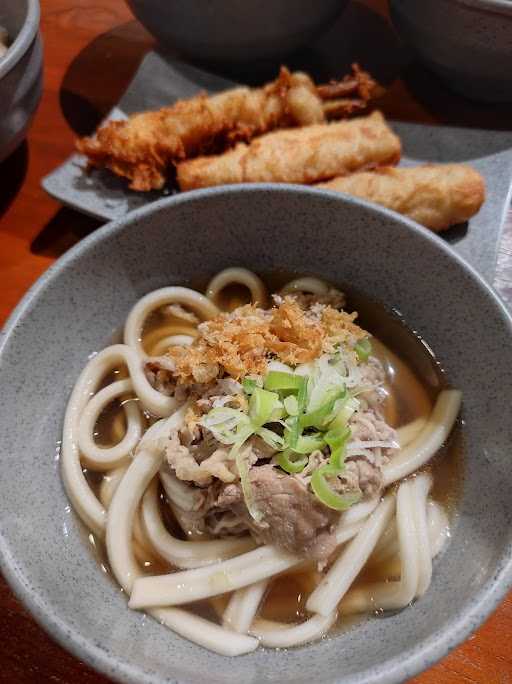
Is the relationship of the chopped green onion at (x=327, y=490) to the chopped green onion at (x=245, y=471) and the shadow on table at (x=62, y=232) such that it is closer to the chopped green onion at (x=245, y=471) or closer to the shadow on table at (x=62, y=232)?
the chopped green onion at (x=245, y=471)

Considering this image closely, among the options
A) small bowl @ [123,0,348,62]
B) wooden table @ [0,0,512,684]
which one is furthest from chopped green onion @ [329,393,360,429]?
small bowl @ [123,0,348,62]

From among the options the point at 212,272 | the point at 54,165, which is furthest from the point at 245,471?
the point at 54,165

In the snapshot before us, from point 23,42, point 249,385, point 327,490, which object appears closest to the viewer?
point 327,490

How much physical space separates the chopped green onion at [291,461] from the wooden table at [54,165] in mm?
538

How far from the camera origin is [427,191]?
2051mm

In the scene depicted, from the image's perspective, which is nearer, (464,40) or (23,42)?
(23,42)

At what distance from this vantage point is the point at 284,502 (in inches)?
51.3

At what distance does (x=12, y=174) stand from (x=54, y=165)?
0.50 ft

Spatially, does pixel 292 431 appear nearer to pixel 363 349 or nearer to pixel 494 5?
pixel 363 349

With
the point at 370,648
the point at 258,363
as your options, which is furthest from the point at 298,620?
the point at 258,363

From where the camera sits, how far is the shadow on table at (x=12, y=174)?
224cm

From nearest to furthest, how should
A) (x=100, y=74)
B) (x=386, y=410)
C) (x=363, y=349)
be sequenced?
(x=363, y=349)
(x=386, y=410)
(x=100, y=74)

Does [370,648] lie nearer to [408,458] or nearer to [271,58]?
[408,458]

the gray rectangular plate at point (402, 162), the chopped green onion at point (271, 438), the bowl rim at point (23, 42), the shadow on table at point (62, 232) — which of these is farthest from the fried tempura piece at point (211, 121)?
the chopped green onion at point (271, 438)
